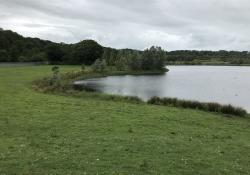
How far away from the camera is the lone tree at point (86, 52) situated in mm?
157125

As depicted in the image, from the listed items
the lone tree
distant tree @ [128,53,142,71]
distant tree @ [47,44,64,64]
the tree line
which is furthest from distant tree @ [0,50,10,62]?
distant tree @ [128,53,142,71]

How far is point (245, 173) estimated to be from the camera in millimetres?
10055

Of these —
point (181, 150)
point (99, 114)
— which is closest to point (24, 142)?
point (181, 150)

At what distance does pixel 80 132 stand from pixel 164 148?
4.24 metres

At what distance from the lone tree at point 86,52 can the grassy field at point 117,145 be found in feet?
450

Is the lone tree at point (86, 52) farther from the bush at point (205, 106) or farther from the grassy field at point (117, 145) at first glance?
the grassy field at point (117, 145)

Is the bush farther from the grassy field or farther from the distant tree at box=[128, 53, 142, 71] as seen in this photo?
the distant tree at box=[128, 53, 142, 71]

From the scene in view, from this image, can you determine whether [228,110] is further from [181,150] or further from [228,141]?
[181,150]

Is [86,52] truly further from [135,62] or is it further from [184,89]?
[184,89]

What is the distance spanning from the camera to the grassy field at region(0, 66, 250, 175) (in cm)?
1004

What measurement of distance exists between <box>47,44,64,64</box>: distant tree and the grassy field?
138016 millimetres

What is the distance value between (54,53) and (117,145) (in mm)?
147746

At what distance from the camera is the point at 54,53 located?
15675cm

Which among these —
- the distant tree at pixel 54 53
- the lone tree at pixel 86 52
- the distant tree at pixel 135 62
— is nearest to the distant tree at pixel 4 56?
the distant tree at pixel 54 53
